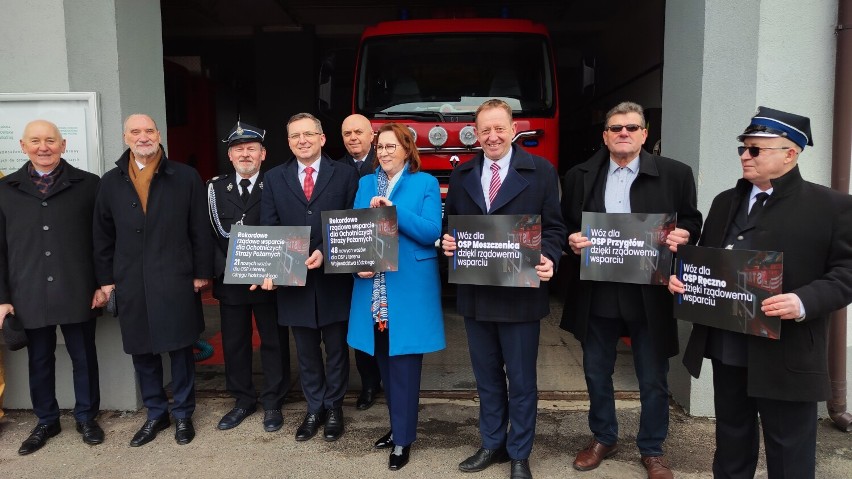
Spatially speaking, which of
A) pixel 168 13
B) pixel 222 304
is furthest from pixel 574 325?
pixel 168 13

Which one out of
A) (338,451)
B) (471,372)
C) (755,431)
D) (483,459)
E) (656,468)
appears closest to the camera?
(755,431)

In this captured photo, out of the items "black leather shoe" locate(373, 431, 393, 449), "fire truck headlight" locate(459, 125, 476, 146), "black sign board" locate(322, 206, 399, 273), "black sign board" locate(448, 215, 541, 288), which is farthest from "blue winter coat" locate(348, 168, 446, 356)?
"fire truck headlight" locate(459, 125, 476, 146)

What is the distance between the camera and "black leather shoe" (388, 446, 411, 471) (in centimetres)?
354

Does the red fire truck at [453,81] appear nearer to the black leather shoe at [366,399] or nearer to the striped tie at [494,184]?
the black leather shoe at [366,399]

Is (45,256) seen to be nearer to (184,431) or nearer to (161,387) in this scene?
(161,387)

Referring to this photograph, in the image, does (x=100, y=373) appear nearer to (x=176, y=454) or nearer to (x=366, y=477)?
(x=176, y=454)

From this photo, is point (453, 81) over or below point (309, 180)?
over

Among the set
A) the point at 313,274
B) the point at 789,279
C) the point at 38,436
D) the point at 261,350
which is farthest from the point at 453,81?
the point at 38,436

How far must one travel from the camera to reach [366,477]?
11.3 feet

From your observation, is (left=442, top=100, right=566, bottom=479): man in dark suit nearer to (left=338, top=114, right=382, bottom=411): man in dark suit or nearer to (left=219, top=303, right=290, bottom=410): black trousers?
(left=338, top=114, right=382, bottom=411): man in dark suit

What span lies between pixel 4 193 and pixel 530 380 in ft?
11.2

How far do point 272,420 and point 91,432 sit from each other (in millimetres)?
1151

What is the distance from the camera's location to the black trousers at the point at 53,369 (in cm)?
398

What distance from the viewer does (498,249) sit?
10.3ft
